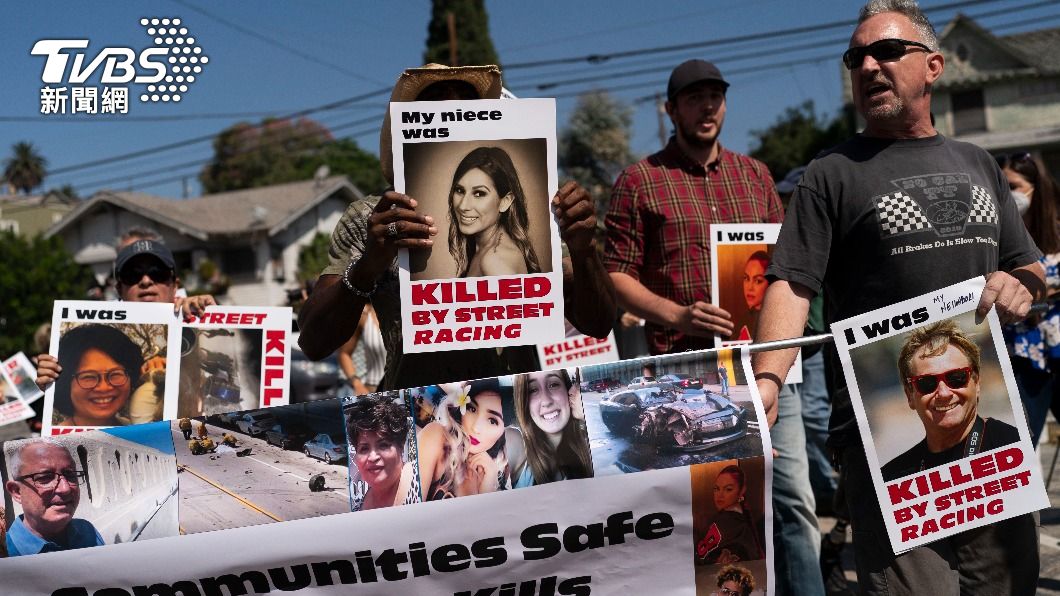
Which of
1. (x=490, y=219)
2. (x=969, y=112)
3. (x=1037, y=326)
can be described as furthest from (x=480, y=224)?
(x=969, y=112)

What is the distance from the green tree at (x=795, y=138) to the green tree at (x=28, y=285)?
34.1 m

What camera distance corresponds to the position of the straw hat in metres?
3.09

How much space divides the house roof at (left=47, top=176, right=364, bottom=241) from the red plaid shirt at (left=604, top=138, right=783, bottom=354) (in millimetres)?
43510

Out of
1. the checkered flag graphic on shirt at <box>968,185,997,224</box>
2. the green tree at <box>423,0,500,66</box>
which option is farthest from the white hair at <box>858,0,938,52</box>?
the green tree at <box>423,0,500,66</box>

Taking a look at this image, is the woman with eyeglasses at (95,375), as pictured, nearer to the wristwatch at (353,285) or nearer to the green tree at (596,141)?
the wristwatch at (353,285)

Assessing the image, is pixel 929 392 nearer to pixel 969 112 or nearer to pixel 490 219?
pixel 490 219

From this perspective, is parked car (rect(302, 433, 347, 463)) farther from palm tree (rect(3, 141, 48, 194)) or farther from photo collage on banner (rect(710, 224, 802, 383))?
palm tree (rect(3, 141, 48, 194))

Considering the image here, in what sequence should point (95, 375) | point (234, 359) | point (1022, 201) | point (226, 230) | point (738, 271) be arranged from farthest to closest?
point (226, 230) < point (1022, 201) < point (234, 359) < point (95, 375) < point (738, 271)

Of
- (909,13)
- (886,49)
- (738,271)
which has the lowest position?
(738,271)

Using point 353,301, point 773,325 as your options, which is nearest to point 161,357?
point 353,301

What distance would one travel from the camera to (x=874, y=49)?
119 inches

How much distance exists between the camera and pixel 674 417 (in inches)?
111

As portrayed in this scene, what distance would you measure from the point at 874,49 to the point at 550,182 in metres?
0.97

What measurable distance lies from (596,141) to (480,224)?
4126 cm
